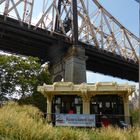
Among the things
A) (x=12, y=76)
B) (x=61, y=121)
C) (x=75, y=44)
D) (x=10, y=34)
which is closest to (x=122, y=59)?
(x=75, y=44)

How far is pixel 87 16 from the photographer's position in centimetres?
6038

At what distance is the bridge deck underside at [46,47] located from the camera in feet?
146

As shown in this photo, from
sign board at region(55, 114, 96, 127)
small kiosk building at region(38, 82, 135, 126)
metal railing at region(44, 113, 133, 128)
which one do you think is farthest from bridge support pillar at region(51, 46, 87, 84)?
sign board at region(55, 114, 96, 127)

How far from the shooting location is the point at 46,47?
5212 centimetres

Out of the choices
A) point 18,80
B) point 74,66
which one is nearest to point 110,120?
point 18,80

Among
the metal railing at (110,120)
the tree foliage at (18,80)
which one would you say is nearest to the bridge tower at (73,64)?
the tree foliage at (18,80)

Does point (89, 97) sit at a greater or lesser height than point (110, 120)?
greater

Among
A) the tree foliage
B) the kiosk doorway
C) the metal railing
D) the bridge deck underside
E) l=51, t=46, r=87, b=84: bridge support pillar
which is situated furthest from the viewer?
l=51, t=46, r=87, b=84: bridge support pillar

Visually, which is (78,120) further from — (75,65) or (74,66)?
(75,65)

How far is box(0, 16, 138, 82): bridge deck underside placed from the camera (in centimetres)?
4447

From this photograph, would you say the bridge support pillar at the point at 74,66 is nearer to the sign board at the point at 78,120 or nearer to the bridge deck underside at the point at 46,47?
the bridge deck underside at the point at 46,47

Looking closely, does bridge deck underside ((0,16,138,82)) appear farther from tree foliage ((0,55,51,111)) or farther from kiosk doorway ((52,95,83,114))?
kiosk doorway ((52,95,83,114))

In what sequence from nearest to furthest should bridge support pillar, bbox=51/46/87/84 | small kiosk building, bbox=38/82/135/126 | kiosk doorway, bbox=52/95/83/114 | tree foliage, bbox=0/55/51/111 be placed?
1. kiosk doorway, bbox=52/95/83/114
2. small kiosk building, bbox=38/82/135/126
3. tree foliage, bbox=0/55/51/111
4. bridge support pillar, bbox=51/46/87/84

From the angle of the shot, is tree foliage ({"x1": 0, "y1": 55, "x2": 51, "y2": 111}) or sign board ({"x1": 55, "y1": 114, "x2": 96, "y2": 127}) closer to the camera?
sign board ({"x1": 55, "y1": 114, "x2": 96, "y2": 127})
